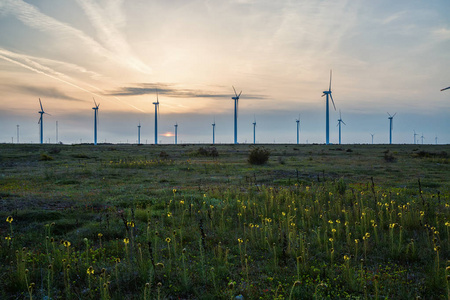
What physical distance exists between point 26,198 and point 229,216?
30.1 feet

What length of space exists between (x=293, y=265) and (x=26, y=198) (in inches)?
475

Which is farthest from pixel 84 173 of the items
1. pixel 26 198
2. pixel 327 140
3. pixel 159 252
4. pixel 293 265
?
pixel 327 140

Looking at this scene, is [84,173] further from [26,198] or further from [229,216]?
[229,216]

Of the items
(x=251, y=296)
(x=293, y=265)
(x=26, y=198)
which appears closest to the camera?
(x=251, y=296)

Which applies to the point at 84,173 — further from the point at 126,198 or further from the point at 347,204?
the point at 347,204

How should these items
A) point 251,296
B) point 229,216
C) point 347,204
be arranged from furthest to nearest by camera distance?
1. point 347,204
2. point 229,216
3. point 251,296

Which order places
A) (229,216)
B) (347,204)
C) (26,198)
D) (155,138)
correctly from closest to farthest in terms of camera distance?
(229,216), (347,204), (26,198), (155,138)

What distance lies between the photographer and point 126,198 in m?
13.9

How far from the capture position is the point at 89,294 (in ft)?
17.5

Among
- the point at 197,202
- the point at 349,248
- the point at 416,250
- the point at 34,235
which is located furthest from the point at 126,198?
the point at 416,250

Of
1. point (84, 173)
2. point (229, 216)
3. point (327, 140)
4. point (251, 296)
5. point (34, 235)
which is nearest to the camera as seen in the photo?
point (251, 296)

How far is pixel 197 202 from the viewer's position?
1275 centimetres

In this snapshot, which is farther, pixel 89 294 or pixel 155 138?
pixel 155 138

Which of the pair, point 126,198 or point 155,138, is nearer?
point 126,198
